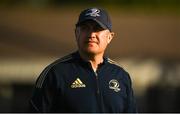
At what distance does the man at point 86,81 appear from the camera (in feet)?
14.9

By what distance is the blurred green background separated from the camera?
45.8ft

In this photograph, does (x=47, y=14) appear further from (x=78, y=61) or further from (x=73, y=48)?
(x=78, y=61)

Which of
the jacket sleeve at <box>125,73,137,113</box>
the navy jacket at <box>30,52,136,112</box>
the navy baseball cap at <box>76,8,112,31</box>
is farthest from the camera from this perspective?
the jacket sleeve at <box>125,73,137,113</box>

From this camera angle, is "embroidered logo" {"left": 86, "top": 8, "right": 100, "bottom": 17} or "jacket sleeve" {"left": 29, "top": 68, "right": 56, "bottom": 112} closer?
"jacket sleeve" {"left": 29, "top": 68, "right": 56, "bottom": 112}

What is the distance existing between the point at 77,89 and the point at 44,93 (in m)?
0.22

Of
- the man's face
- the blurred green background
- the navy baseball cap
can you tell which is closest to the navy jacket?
the man's face

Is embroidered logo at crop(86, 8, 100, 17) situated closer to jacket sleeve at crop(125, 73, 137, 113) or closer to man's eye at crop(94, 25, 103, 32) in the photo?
man's eye at crop(94, 25, 103, 32)

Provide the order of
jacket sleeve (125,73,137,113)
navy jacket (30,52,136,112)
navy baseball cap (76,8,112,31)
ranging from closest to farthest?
navy jacket (30,52,136,112) < navy baseball cap (76,8,112,31) < jacket sleeve (125,73,137,113)

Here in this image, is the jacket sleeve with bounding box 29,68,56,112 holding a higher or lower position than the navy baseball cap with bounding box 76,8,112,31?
lower

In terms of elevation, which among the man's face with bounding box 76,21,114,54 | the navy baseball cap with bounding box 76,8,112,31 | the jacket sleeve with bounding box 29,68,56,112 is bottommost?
the jacket sleeve with bounding box 29,68,56,112

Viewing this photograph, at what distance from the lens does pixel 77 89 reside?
15.0 ft

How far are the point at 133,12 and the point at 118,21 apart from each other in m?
2.36

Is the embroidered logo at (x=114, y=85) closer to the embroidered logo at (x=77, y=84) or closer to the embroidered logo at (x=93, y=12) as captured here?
the embroidered logo at (x=77, y=84)

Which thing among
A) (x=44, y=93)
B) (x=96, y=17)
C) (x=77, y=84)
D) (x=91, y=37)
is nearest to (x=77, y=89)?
(x=77, y=84)
